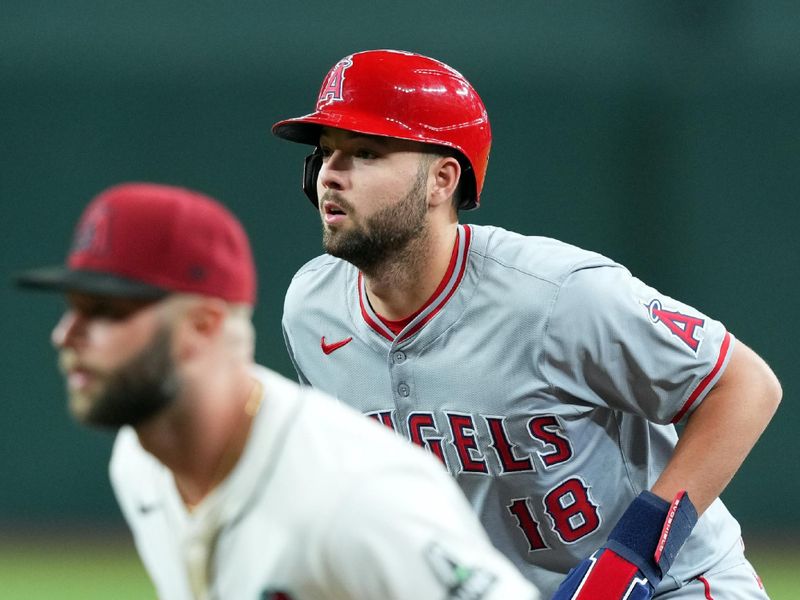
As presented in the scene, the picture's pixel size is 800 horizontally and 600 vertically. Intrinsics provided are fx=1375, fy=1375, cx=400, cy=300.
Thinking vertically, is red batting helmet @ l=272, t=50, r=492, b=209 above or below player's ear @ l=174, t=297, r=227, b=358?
above

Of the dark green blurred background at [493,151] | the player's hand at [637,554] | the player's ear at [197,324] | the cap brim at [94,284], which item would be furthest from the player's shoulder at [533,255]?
the dark green blurred background at [493,151]

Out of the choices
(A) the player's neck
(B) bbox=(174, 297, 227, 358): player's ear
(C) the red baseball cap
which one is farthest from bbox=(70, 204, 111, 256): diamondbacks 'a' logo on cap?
(A) the player's neck

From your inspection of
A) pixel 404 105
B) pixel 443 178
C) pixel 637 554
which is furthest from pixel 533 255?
pixel 637 554

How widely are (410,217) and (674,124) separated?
539 centimetres

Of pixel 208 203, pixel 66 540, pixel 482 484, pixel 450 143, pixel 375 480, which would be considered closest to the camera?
pixel 375 480

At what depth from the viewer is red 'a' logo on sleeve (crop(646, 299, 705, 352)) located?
3654 mm

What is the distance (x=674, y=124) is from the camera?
8.92 meters

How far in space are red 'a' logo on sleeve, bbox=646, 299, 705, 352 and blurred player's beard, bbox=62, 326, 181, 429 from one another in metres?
1.63

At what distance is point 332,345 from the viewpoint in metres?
4.07

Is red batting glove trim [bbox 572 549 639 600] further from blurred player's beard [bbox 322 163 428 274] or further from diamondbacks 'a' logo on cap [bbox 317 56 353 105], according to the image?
diamondbacks 'a' logo on cap [bbox 317 56 353 105]

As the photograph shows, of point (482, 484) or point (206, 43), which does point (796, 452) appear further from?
point (482, 484)

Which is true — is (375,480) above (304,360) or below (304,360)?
above

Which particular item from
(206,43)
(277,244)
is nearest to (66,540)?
(277,244)

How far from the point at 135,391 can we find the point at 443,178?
1874mm
